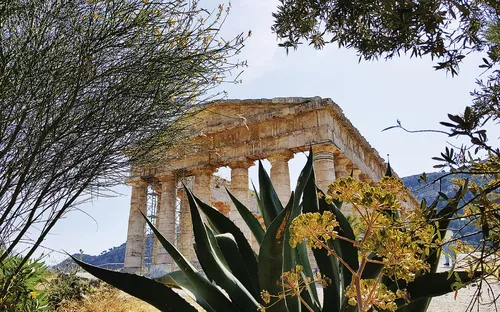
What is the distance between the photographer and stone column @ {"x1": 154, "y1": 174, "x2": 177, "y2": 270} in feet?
51.3

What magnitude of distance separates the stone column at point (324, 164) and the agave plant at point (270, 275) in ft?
37.3

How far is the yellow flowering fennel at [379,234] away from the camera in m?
1.06

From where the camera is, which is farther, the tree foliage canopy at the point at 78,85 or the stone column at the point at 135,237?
the stone column at the point at 135,237

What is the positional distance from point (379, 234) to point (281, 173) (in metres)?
13.3

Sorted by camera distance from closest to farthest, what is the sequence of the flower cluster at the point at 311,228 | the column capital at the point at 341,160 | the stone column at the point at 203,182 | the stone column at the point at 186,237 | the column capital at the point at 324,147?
the flower cluster at the point at 311,228
the column capital at the point at 324,147
the column capital at the point at 341,160
the stone column at the point at 186,237
the stone column at the point at 203,182

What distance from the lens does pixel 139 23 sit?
3393 mm

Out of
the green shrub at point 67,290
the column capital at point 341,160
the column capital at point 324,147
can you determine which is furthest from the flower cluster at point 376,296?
the column capital at point 341,160

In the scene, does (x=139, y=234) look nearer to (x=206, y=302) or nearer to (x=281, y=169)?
(x=281, y=169)

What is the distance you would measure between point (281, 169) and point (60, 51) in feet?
38.1

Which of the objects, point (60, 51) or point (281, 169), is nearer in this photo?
point (60, 51)

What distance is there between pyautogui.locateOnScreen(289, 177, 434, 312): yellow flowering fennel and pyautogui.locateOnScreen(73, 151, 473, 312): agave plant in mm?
64

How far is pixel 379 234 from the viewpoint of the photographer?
42.4 inches

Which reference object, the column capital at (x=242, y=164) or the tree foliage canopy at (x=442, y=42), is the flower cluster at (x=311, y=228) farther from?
the column capital at (x=242, y=164)

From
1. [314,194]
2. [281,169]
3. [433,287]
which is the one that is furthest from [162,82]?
[281,169]
